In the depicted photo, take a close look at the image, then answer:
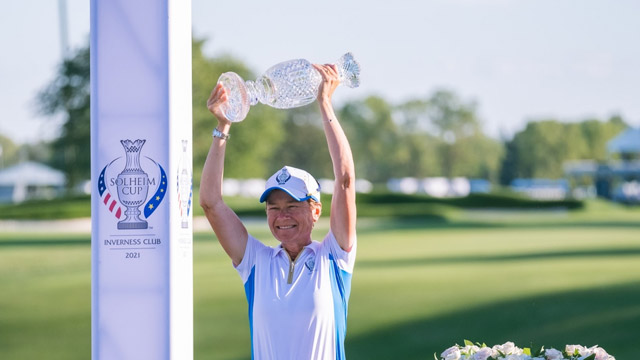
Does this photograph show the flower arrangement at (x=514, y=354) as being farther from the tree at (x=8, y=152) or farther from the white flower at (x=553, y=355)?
the tree at (x=8, y=152)

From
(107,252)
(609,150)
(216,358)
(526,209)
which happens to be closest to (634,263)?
(216,358)

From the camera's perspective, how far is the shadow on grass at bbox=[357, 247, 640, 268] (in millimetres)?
20219

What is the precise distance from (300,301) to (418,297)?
37.0 ft

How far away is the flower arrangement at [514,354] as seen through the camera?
3314 mm

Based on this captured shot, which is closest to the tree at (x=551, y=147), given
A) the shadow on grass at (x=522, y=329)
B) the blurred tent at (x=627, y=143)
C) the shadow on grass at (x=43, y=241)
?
the blurred tent at (x=627, y=143)

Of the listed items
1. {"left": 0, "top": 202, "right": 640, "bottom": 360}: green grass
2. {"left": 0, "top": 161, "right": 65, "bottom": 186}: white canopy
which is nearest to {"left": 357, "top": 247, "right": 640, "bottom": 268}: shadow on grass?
{"left": 0, "top": 202, "right": 640, "bottom": 360}: green grass

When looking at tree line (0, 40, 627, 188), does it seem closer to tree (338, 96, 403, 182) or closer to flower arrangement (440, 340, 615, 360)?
tree (338, 96, 403, 182)

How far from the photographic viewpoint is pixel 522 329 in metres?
11.3

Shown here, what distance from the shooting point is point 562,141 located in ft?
291

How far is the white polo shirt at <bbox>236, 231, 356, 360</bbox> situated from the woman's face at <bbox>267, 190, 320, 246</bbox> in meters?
0.06

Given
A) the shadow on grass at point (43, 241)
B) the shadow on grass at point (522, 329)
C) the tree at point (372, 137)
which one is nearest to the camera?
the shadow on grass at point (522, 329)

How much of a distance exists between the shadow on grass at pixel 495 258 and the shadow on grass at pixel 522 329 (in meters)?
6.59

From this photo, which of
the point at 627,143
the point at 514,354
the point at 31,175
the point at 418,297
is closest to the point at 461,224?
the point at 418,297

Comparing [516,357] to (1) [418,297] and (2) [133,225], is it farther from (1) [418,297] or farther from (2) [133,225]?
(1) [418,297]
